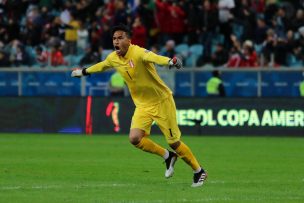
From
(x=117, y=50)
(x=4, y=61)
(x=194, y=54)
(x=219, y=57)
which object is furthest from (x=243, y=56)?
(x=117, y=50)

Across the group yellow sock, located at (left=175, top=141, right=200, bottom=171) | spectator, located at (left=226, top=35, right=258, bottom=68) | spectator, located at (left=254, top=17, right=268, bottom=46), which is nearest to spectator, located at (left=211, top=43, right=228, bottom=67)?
spectator, located at (left=226, top=35, right=258, bottom=68)

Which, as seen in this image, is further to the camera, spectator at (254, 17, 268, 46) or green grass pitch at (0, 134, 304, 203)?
spectator at (254, 17, 268, 46)

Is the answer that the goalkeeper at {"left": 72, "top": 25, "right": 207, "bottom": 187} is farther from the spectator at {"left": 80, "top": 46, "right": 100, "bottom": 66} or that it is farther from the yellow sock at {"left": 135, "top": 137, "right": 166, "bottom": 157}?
the spectator at {"left": 80, "top": 46, "right": 100, "bottom": 66}

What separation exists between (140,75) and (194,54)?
14831mm

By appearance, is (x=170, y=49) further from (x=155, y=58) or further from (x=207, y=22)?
(x=155, y=58)

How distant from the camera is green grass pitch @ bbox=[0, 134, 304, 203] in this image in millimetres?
11945

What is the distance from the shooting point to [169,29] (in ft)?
97.5

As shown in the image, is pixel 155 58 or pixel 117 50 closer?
pixel 155 58

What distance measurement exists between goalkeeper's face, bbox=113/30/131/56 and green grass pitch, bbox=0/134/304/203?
1916 mm

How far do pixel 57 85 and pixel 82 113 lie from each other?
121cm

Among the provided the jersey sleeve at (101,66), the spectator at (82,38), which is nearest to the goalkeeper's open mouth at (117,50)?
the jersey sleeve at (101,66)

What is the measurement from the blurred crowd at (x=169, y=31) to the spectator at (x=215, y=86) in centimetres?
98

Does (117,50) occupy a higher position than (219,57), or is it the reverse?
(117,50)

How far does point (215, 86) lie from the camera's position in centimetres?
2677
